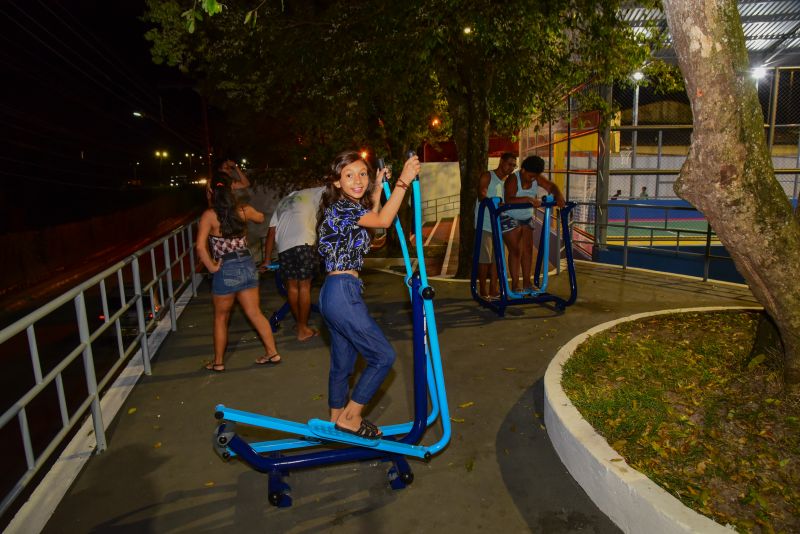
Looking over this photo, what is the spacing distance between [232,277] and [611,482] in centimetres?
341

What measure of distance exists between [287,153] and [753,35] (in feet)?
65.9

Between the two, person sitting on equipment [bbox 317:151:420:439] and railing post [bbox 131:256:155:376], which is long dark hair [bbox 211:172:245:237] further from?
person sitting on equipment [bbox 317:151:420:439]

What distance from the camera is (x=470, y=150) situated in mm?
9594

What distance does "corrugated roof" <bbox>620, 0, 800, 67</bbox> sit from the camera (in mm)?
21436

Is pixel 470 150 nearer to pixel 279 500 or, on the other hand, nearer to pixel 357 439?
pixel 357 439

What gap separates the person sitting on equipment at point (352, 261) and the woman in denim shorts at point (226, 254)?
1732mm

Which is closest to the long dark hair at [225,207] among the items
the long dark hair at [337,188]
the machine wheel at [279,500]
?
the long dark hair at [337,188]

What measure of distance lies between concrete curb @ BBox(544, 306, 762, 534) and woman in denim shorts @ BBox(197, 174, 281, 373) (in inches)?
107

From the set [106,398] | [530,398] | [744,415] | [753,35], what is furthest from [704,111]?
[753,35]

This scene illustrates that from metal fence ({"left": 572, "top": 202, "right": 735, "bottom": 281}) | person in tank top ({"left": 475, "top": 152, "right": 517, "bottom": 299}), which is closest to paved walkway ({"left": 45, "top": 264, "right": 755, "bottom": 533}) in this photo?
person in tank top ({"left": 475, "top": 152, "right": 517, "bottom": 299})

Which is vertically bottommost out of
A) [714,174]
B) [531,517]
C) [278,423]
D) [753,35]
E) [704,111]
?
[531,517]

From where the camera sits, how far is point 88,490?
11.3ft

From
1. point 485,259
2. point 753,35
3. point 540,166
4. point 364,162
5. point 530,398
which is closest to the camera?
point 364,162

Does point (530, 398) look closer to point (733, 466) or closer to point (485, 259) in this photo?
point (733, 466)
